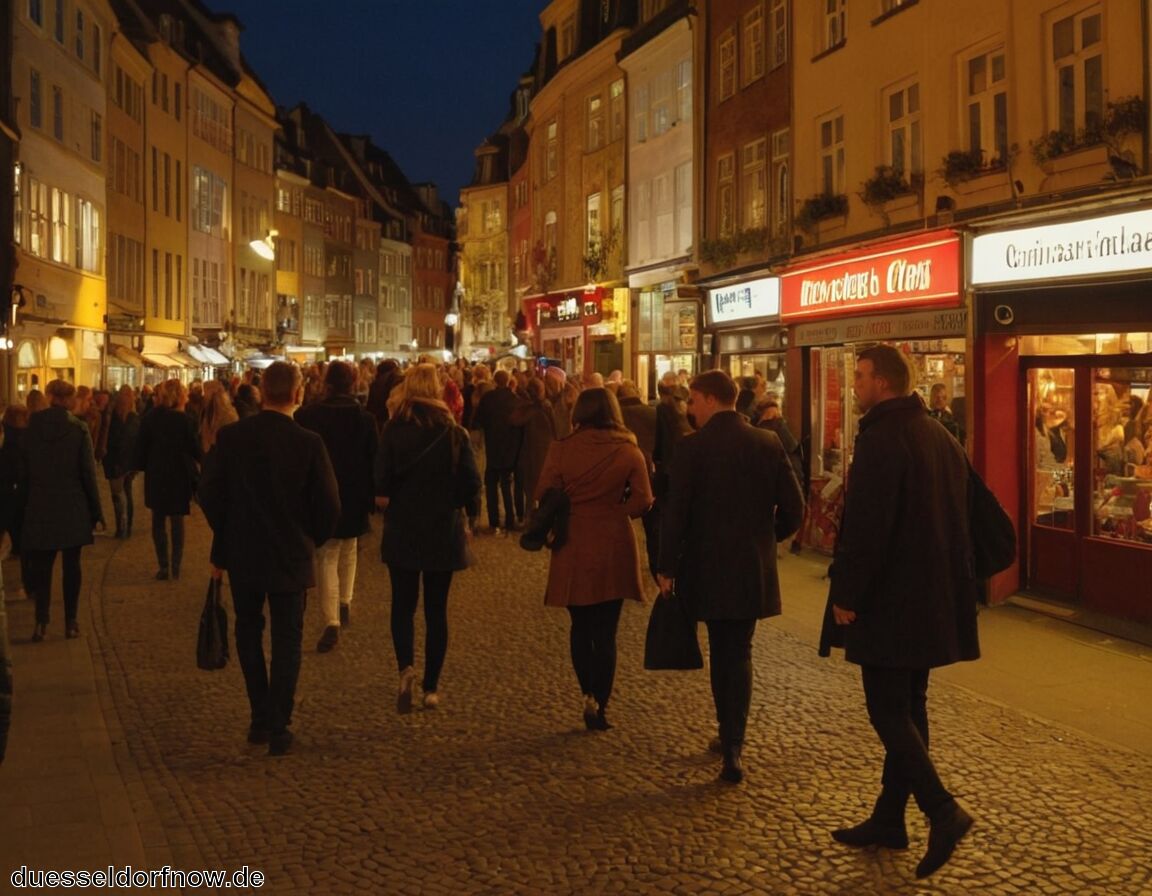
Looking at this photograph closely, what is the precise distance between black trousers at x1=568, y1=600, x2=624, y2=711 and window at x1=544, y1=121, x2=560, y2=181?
31.4 m

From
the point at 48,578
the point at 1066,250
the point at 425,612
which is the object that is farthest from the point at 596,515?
the point at 1066,250

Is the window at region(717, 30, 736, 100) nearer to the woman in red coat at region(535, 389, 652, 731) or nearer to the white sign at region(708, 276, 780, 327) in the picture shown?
the white sign at region(708, 276, 780, 327)

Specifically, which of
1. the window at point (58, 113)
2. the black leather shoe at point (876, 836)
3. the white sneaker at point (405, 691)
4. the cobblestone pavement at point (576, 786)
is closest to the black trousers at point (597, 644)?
the cobblestone pavement at point (576, 786)

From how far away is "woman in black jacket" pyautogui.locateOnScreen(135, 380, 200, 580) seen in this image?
13180 millimetres

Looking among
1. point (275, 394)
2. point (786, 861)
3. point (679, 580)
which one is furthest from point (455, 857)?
point (275, 394)

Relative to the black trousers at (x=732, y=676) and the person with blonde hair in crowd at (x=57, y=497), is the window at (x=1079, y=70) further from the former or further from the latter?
the person with blonde hair in crowd at (x=57, y=497)

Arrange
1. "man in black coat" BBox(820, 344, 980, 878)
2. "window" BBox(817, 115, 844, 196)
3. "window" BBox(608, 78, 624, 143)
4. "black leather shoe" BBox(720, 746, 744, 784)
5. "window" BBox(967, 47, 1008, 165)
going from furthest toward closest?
"window" BBox(608, 78, 624, 143) < "window" BBox(817, 115, 844, 196) < "window" BBox(967, 47, 1008, 165) < "black leather shoe" BBox(720, 746, 744, 784) < "man in black coat" BBox(820, 344, 980, 878)

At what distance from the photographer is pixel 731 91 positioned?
74.8 ft

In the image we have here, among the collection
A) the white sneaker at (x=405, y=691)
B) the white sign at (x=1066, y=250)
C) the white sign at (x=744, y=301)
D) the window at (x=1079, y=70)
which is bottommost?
the white sneaker at (x=405, y=691)

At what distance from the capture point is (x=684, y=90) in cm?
2738

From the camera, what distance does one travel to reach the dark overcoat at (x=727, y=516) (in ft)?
22.2

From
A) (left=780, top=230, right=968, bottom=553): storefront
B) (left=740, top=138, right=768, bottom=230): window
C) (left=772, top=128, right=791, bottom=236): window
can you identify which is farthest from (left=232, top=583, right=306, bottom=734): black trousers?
(left=740, top=138, right=768, bottom=230): window

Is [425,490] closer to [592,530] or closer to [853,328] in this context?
[592,530]

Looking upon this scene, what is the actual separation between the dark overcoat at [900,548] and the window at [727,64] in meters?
18.1
